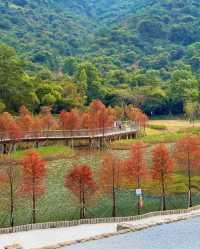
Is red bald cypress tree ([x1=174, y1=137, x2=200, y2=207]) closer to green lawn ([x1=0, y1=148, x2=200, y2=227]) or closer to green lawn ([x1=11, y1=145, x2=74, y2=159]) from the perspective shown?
green lawn ([x1=0, y1=148, x2=200, y2=227])

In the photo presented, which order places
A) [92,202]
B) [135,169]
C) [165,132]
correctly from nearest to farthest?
[92,202] → [135,169] → [165,132]

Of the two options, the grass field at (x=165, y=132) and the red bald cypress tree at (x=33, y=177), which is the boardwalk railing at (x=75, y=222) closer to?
the red bald cypress tree at (x=33, y=177)

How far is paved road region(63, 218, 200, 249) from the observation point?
30609mm

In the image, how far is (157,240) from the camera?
1248 inches

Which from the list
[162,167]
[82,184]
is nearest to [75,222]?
[82,184]

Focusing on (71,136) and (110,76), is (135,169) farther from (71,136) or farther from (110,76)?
(110,76)

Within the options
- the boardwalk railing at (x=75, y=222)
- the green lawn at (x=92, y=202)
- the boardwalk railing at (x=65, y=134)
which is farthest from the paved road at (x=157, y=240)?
the boardwalk railing at (x=65, y=134)

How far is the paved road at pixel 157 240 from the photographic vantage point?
3061 centimetres

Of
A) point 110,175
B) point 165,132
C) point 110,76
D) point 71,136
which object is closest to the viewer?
point 110,175

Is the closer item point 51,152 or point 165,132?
point 51,152

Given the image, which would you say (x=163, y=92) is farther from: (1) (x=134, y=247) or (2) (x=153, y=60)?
(1) (x=134, y=247)

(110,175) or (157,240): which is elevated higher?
(110,175)

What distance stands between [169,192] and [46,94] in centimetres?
5422

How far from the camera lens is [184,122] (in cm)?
11938
